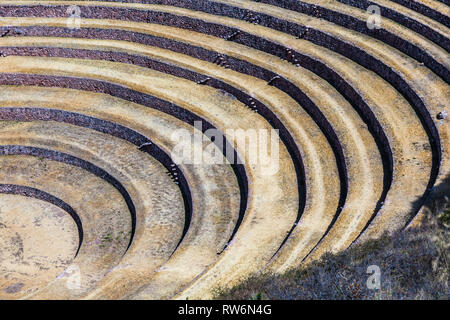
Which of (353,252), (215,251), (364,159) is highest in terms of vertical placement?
(364,159)

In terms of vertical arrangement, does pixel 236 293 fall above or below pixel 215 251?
below

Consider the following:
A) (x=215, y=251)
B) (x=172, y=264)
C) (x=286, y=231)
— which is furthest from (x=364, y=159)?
(x=172, y=264)

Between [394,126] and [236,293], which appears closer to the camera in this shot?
[236,293]

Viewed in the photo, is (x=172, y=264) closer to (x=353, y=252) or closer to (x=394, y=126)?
(x=353, y=252)

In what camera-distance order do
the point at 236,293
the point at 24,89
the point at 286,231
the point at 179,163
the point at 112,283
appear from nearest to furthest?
1. the point at 236,293
2. the point at 112,283
3. the point at 286,231
4. the point at 179,163
5. the point at 24,89

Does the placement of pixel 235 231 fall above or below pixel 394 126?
below
